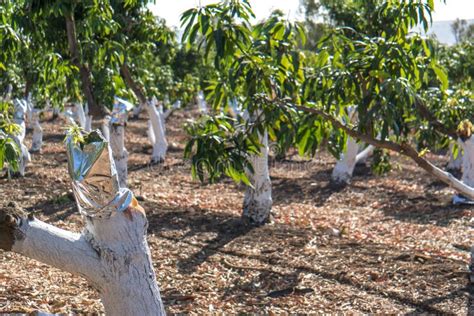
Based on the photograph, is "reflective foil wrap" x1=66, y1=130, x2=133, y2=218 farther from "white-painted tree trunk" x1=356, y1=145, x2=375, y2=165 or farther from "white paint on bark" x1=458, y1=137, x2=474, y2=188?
"white-painted tree trunk" x1=356, y1=145, x2=375, y2=165

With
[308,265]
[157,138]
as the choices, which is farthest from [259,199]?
[157,138]

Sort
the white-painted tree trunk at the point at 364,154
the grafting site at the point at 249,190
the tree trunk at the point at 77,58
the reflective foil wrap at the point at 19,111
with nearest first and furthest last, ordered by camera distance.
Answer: the grafting site at the point at 249,190, the tree trunk at the point at 77,58, the reflective foil wrap at the point at 19,111, the white-painted tree trunk at the point at 364,154

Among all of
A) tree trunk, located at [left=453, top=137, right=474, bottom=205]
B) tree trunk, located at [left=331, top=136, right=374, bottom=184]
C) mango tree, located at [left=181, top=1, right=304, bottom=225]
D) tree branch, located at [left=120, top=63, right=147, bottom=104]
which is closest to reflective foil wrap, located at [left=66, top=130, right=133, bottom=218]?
mango tree, located at [left=181, top=1, right=304, bottom=225]

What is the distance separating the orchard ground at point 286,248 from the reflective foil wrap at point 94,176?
29 cm

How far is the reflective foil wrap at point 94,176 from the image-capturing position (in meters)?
3.34

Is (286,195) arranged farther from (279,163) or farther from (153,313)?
(153,313)

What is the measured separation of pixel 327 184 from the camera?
37.3 ft

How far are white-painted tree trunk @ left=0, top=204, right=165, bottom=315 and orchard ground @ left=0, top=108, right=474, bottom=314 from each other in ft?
1.85

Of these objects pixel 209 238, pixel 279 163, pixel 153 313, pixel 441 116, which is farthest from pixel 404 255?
pixel 279 163

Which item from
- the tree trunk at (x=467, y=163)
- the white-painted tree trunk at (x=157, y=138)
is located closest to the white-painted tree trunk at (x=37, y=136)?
the white-painted tree trunk at (x=157, y=138)

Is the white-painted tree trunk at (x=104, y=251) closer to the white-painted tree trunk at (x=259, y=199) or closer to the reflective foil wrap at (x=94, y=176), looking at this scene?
the reflective foil wrap at (x=94, y=176)

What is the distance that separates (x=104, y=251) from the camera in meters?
3.37

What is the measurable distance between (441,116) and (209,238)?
8.47 feet

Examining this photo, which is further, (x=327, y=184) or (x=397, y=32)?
(x=327, y=184)
